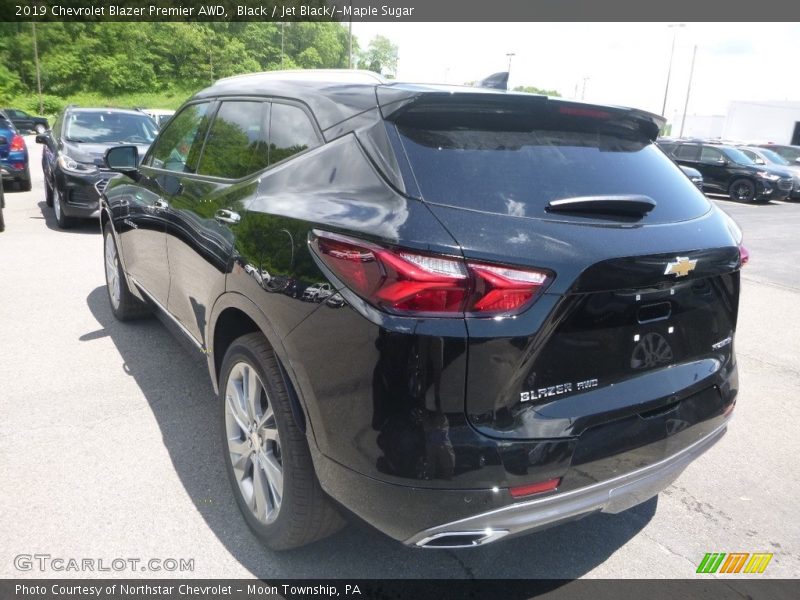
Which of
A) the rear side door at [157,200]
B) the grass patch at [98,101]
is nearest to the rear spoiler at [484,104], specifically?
the rear side door at [157,200]

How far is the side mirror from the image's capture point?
4.35m

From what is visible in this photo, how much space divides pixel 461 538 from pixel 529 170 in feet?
3.95

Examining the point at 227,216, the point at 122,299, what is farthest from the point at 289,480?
the point at 122,299

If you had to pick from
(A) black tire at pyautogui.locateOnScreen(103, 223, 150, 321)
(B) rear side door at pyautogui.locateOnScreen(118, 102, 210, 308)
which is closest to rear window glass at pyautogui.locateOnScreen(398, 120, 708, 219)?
(B) rear side door at pyautogui.locateOnScreen(118, 102, 210, 308)

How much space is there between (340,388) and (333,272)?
0.36 m

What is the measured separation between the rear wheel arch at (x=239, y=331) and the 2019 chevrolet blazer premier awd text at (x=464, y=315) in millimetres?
15

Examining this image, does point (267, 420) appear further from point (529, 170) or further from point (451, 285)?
point (529, 170)

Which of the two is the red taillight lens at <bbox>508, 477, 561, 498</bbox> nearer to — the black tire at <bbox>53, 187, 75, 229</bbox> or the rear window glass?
the rear window glass

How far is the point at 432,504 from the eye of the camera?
1.87 metres

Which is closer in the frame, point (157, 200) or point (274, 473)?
point (274, 473)

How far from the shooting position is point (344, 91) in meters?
2.51

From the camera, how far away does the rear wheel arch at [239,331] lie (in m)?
2.23

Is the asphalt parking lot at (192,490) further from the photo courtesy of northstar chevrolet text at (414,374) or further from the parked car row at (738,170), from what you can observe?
the parked car row at (738,170)

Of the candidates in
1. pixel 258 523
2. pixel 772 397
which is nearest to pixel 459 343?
pixel 258 523
